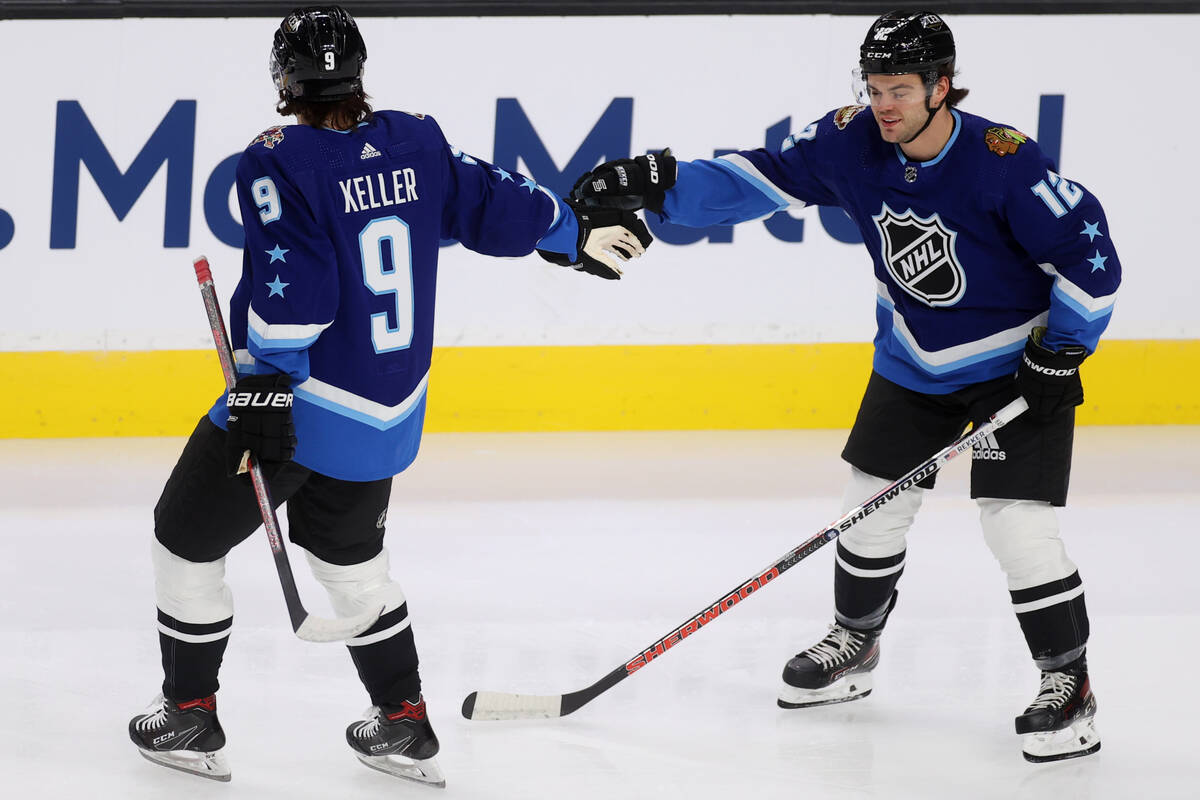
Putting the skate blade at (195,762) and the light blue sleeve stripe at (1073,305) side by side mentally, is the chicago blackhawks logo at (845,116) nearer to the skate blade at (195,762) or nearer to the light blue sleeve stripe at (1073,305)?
the light blue sleeve stripe at (1073,305)

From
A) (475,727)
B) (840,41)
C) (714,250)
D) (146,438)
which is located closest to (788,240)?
(714,250)

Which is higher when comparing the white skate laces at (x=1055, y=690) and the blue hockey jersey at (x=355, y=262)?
the blue hockey jersey at (x=355, y=262)

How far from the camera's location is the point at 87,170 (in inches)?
185

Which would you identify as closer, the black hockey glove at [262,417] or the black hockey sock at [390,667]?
the black hockey glove at [262,417]

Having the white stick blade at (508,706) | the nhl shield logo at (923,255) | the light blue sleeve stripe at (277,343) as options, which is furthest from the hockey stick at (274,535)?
the nhl shield logo at (923,255)

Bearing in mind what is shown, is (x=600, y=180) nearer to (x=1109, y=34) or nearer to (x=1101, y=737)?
(x=1101, y=737)

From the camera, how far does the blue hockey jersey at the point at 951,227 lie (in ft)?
8.07

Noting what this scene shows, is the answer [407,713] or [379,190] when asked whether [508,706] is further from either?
[379,190]

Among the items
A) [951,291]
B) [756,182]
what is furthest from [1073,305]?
[756,182]

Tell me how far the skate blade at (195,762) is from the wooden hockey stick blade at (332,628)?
30 centimetres

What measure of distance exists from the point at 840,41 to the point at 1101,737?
289cm

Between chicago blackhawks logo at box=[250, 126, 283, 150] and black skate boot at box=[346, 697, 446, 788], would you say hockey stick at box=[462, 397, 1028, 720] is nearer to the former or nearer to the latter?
black skate boot at box=[346, 697, 446, 788]

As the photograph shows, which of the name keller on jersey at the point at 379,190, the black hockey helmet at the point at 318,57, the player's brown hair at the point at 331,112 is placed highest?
the black hockey helmet at the point at 318,57

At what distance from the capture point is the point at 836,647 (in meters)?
2.90
